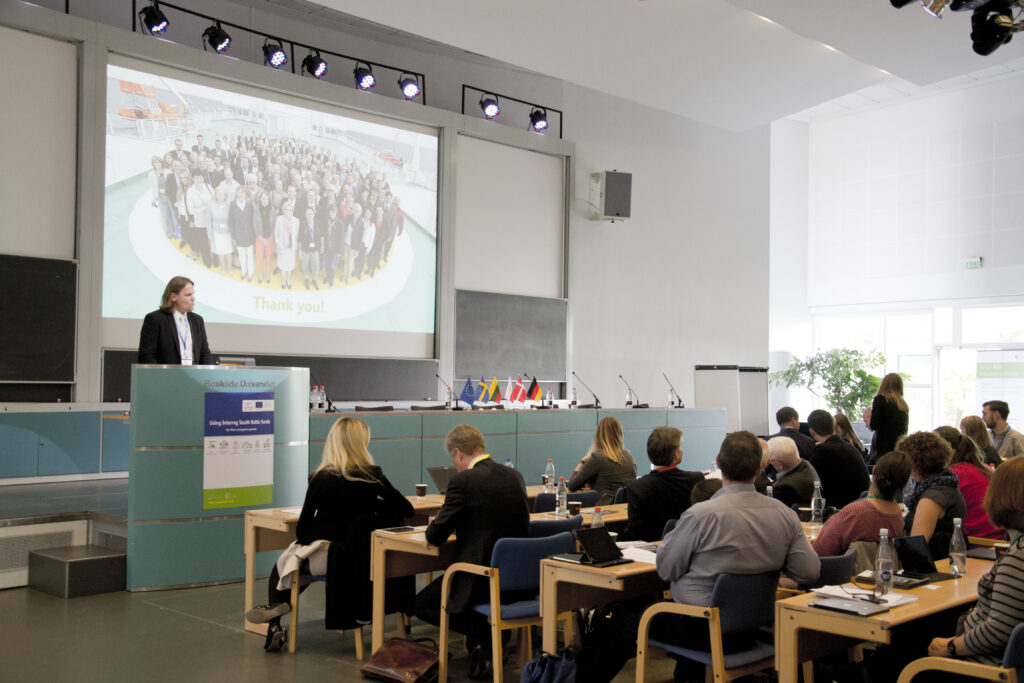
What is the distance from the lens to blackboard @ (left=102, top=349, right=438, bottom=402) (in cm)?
963

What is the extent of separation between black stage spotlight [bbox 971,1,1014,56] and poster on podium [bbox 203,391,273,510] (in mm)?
5949

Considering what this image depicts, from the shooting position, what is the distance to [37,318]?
7.74m

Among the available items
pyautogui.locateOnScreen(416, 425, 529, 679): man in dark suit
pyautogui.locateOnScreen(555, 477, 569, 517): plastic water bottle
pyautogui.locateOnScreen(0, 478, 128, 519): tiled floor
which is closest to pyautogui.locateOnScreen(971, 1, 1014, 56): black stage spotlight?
pyautogui.locateOnScreen(555, 477, 569, 517): plastic water bottle

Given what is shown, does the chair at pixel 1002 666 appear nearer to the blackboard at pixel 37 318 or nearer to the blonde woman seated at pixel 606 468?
the blonde woman seated at pixel 606 468

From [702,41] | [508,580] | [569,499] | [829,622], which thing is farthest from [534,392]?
[829,622]

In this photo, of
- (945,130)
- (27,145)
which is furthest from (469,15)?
(945,130)

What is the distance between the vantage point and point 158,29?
8.38 m

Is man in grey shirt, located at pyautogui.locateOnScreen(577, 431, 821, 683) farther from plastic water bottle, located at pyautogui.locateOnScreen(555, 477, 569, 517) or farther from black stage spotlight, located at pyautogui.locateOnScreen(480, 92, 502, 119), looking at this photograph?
black stage spotlight, located at pyautogui.locateOnScreen(480, 92, 502, 119)

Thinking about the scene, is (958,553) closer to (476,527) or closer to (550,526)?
(550,526)

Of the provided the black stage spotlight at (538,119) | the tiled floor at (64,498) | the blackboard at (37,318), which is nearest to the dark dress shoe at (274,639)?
the tiled floor at (64,498)

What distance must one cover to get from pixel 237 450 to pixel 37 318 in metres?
2.93

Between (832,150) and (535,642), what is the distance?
14585 millimetres

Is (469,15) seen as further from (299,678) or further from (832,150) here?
(832,150)

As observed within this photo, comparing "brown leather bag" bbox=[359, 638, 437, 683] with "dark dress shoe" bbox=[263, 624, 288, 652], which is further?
"dark dress shoe" bbox=[263, 624, 288, 652]
